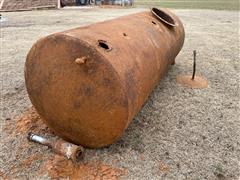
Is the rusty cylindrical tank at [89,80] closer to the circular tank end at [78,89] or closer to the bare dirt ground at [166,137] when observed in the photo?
the circular tank end at [78,89]

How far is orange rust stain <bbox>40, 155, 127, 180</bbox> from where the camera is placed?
2561mm

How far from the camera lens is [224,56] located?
6141mm

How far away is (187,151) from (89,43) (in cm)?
156

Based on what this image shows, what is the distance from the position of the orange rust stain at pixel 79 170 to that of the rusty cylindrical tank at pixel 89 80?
206 mm

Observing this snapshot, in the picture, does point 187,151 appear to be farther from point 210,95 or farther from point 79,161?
point 210,95

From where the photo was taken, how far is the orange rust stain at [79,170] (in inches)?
101

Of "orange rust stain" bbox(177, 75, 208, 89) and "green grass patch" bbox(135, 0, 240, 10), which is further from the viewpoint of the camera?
"green grass patch" bbox(135, 0, 240, 10)

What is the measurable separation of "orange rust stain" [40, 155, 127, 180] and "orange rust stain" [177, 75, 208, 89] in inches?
95.3

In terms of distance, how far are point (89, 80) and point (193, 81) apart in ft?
9.28

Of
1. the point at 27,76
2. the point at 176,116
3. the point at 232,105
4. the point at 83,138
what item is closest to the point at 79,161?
the point at 83,138

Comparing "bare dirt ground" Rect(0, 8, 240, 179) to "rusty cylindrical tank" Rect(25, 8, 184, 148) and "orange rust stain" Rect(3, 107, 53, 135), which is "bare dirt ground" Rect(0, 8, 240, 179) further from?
"rusty cylindrical tank" Rect(25, 8, 184, 148)

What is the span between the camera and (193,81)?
186 inches

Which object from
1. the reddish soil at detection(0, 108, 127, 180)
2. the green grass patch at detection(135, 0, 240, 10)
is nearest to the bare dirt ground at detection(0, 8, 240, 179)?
the reddish soil at detection(0, 108, 127, 180)

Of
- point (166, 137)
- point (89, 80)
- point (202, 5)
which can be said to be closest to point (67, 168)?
point (89, 80)
